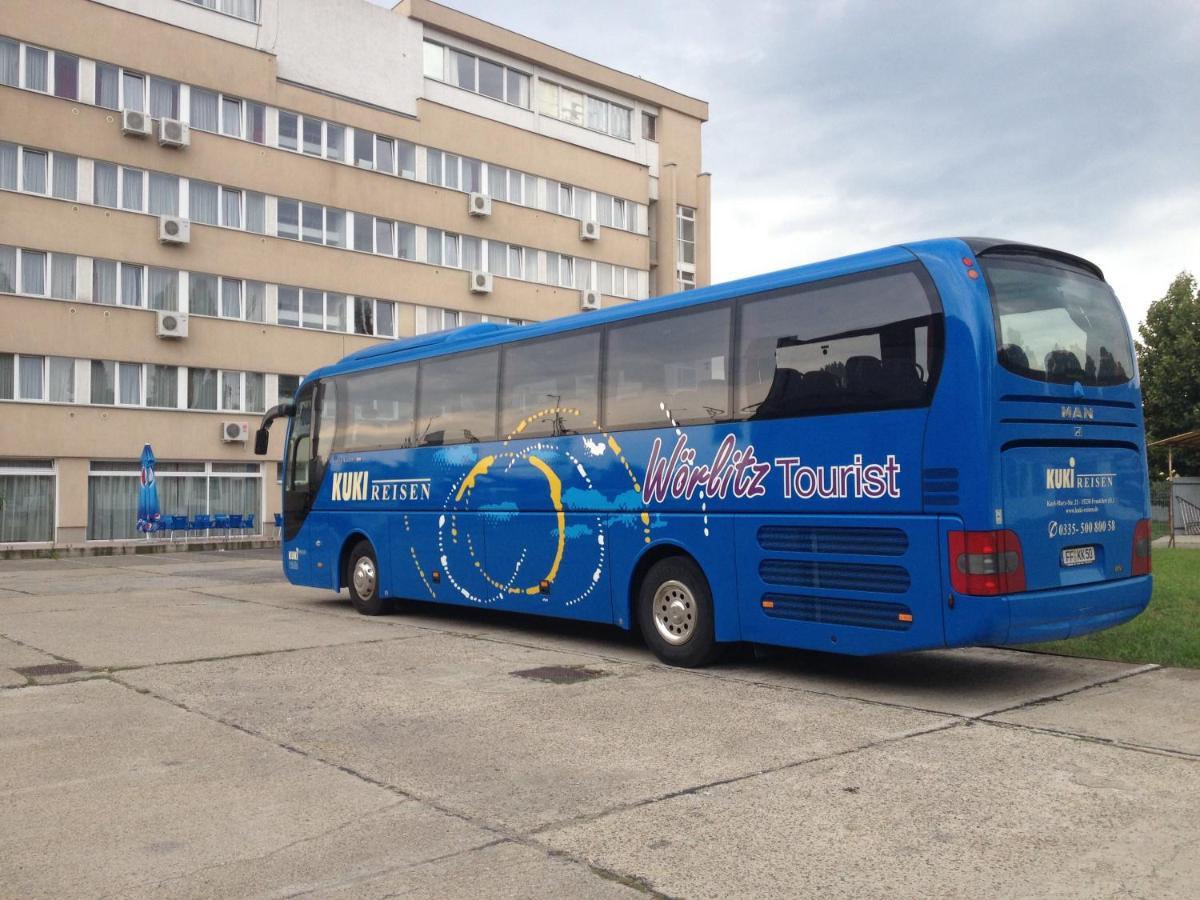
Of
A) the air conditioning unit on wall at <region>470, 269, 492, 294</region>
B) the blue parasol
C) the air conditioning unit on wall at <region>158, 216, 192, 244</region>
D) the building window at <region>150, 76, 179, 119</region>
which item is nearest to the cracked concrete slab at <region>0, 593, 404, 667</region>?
the blue parasol

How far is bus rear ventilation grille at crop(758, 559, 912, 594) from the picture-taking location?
8.04 m

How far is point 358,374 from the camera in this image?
1477cm

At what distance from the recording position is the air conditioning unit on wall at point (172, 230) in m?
34.2

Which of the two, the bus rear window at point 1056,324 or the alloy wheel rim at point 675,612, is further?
the alloy wheel rim at point 675,612

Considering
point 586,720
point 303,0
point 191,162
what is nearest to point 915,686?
point 586,720

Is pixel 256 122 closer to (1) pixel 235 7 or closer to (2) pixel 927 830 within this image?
(1) pixel 235 7

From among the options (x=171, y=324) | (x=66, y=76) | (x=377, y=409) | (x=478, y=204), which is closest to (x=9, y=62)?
(x=66, y=76)

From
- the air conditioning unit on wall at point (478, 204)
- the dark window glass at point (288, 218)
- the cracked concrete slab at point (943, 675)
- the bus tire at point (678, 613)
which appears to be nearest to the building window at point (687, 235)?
the air conditioning unit on wall at point (478, 204)

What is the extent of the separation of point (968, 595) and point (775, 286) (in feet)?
9.63

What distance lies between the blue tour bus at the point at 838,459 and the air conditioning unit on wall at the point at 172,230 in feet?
84.7

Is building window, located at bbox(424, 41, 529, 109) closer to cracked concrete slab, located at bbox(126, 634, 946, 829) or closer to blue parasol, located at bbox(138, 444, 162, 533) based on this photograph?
blue parasol, located at bbox(138, 444, 162, 533)

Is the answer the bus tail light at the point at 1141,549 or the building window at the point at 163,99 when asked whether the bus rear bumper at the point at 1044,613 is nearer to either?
the bus tail light at the point at 1141,549

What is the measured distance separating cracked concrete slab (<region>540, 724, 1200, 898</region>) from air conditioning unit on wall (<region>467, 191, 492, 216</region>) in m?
37.6

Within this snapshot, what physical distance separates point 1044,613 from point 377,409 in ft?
29.0
